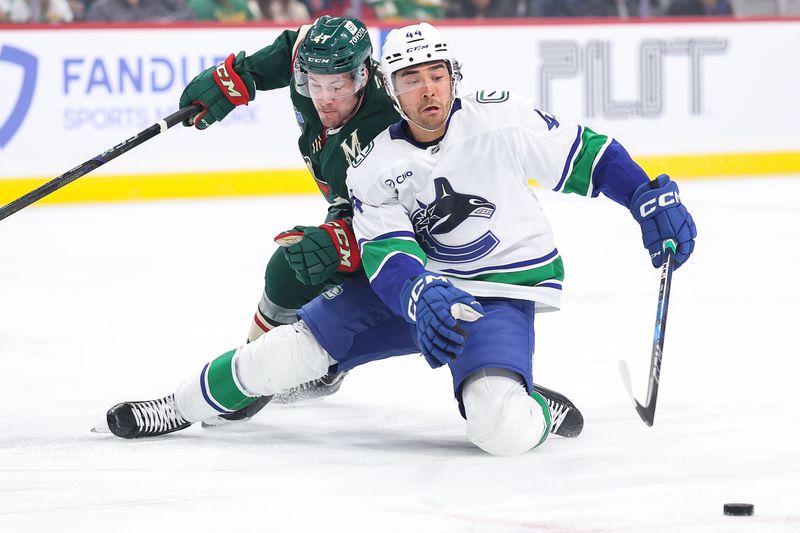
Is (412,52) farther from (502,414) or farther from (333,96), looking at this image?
(502,414)

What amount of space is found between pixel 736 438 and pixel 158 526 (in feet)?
3.86

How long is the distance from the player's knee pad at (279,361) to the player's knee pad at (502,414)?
0.34m

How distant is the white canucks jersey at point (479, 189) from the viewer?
2754 millimetres

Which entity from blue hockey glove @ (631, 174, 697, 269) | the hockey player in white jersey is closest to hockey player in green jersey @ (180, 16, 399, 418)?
the hockey player in white jersey

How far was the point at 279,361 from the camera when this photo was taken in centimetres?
278

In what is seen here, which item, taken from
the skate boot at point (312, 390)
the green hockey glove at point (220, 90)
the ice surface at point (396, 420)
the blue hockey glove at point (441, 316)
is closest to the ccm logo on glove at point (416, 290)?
the blue hockey glove at point (441, 316)

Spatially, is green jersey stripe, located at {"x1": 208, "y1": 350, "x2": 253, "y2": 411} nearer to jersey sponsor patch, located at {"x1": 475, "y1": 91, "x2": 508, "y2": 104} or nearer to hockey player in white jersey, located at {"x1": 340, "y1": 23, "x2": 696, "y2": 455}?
hockey player in white jersey, located at {"x1": 340, "y1": 23, "x2": 696, "y2": 455}

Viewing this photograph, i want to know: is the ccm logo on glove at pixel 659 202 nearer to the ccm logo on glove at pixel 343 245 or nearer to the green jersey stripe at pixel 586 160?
the green jersey stripe at pixel 586 160

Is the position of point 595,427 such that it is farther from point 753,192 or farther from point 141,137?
point 753,192

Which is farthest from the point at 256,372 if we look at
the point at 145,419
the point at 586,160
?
the point at 586,160

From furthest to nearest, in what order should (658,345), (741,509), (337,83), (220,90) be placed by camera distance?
(220,90)
(337,83)
(658,345)
(741,509)

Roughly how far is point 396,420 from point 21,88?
4.61m

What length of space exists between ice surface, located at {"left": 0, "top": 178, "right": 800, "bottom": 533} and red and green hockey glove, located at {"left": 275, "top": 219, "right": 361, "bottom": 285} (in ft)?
1.15

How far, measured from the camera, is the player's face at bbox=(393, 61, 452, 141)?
2.71 metres
